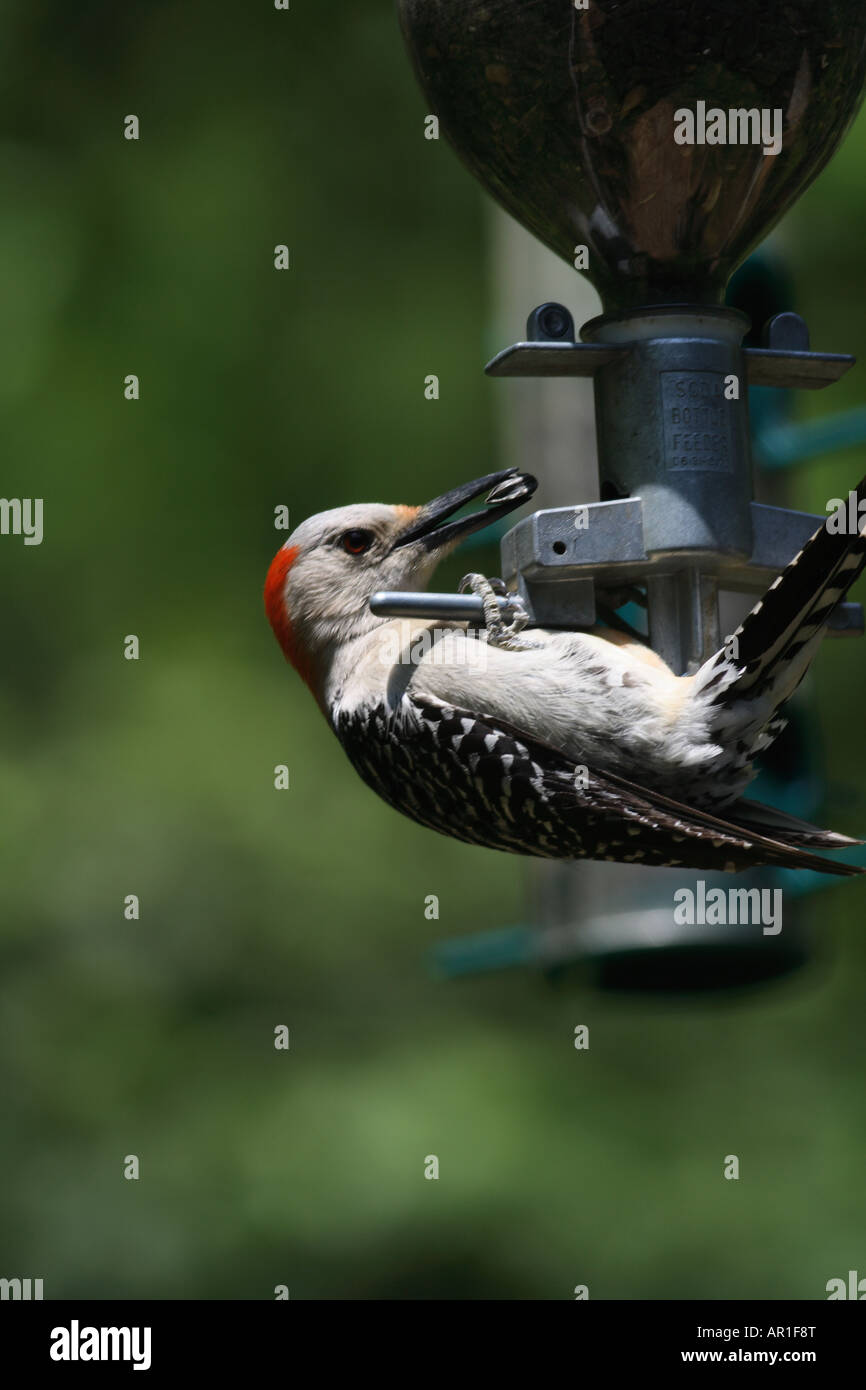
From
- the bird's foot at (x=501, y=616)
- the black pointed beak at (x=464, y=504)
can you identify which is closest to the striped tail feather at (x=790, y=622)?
the bird's foot at (x=501, y=616)

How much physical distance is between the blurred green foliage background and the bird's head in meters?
5.34

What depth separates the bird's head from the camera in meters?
5.30

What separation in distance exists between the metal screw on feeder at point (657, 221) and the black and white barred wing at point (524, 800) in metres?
0.33

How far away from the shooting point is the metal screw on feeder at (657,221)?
4.41 meters

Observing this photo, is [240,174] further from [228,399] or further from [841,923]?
[841,923]

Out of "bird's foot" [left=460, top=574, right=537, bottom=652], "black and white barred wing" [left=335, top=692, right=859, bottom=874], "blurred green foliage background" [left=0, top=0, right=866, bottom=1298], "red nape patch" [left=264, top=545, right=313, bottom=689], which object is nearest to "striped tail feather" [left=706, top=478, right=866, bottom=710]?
"black and white barred wing" [left=335, top=692, right=859, bottom=874]

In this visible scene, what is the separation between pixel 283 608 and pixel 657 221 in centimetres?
146

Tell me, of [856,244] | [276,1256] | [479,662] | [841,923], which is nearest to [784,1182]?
[841,923]

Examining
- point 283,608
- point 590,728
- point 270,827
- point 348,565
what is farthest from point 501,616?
point 270,827

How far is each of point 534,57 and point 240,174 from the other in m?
9.79

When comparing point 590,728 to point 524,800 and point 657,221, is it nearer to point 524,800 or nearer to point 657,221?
point 524,800

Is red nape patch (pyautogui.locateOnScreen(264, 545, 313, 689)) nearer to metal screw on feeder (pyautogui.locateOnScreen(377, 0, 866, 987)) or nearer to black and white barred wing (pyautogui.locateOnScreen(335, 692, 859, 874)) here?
black and white barred wing (pyautogui.locateOnScreen(335, 692, 859, 874))

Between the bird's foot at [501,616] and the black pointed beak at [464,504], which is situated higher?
the black pointed beak at [464,504]

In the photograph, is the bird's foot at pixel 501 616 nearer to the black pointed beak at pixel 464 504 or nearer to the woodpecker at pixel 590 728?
the woodpecker at pixel 590 728
